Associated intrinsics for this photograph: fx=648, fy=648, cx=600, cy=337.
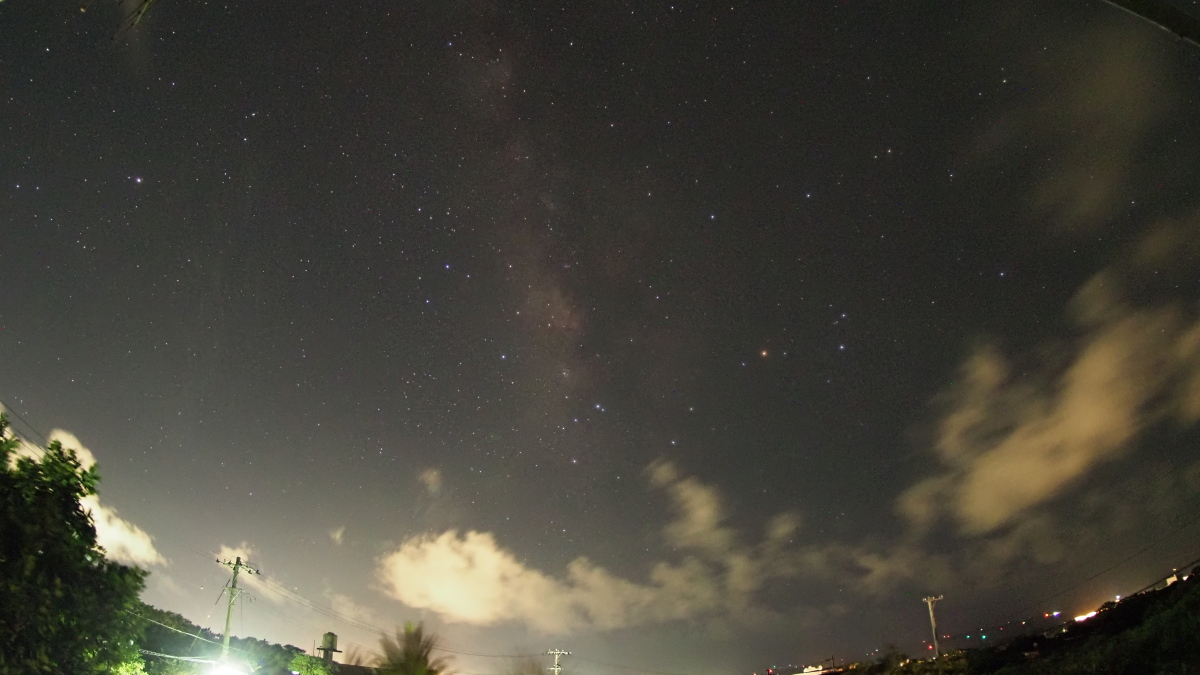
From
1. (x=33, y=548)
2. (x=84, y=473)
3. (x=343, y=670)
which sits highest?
(x=84, y=473)

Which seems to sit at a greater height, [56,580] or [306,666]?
[56,580]

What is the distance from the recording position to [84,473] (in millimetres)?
8883

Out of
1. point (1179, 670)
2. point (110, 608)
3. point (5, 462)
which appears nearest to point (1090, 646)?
point (1179, 670)

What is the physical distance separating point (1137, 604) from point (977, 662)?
396cm

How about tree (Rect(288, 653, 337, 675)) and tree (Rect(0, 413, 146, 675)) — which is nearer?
tree (Rect(0, 413, 146, 675))

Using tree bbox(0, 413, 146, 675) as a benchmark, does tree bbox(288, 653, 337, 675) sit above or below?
below

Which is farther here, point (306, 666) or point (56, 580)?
point (306, 666)

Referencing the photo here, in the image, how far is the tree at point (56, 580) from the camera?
24.8 ft

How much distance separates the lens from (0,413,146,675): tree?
7574mm

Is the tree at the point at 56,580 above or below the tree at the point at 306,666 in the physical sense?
above

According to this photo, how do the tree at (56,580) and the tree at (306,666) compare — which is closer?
the tree at (56,580)

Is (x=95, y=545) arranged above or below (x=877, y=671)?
above

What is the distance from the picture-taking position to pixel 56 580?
7957 millimetres

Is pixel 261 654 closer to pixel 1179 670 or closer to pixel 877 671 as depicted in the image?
pixel 877 671
